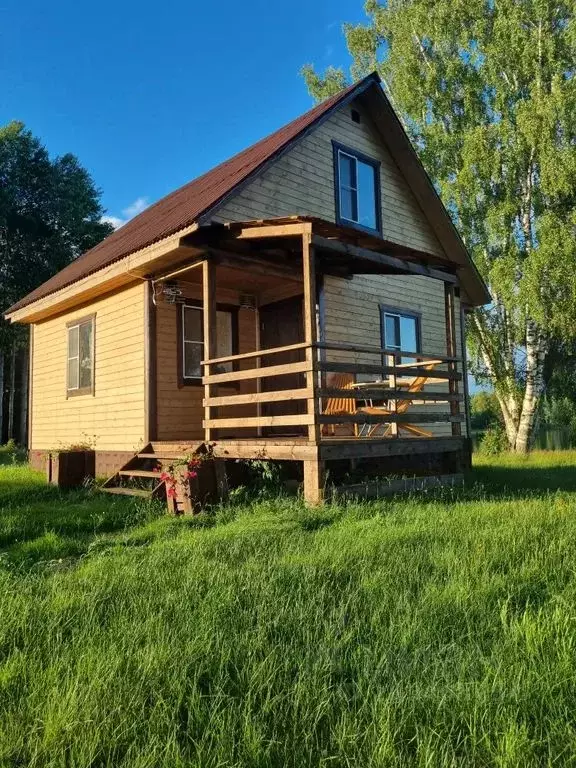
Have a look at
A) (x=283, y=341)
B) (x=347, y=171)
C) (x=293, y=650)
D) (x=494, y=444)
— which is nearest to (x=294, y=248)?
(x=283, y=341)

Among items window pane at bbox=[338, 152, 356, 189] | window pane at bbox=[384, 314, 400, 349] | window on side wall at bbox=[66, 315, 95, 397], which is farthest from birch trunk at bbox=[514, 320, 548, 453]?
window on side wall at bbox=[66, 315, 95, 397]

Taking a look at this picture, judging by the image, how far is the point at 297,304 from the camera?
38.0ft

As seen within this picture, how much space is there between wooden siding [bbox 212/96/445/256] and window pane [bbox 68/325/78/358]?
185 inches

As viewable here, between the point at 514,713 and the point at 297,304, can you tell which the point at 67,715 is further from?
the point at 297,304

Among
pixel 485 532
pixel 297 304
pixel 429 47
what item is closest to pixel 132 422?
pixel 297 304

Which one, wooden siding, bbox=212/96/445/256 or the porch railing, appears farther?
wooden siding, bbox=212/96/445/256

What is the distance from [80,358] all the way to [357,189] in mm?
6508

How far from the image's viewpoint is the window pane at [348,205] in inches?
482

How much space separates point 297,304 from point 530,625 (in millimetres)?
8880

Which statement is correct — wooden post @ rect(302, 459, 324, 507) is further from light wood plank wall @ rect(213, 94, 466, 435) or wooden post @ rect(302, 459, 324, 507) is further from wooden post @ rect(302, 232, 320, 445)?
light wood plank wall @ rect(213, 94, 466, 435)

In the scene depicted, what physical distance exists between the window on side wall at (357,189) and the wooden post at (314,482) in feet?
19.8

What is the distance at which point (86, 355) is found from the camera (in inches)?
487

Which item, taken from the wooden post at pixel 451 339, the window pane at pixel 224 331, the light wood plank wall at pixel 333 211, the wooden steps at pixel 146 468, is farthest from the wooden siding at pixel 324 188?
the wooden steps at pixel 146 468

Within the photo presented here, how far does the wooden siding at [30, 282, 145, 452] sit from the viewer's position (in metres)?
10.6
